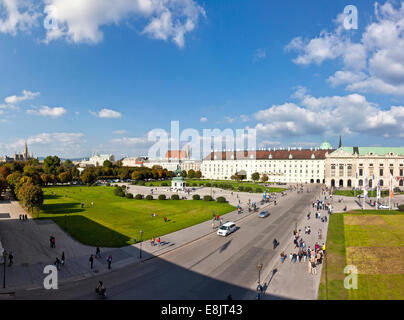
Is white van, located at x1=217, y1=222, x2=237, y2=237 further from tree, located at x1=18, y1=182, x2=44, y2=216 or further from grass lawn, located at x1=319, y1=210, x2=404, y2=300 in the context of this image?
tree, located at x1=18, y1=182, x2=44, y2=216

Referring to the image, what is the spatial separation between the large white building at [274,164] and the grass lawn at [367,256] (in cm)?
7823

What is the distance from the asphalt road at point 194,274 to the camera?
16.0 metres

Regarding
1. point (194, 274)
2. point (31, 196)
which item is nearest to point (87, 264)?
point (194, 274)

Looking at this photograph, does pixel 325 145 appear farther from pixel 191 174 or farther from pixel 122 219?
pixel 122 219

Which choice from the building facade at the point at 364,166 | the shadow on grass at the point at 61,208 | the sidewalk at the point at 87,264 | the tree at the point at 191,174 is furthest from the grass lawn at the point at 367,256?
the tree at the point at 191,174

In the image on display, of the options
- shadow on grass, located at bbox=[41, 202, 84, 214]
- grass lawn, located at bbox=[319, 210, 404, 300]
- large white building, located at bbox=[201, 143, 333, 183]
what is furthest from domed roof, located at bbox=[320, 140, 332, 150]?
shadow on grass, located at bbox=[41, 202, 84, 214]

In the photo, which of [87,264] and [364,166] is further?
[364,166]

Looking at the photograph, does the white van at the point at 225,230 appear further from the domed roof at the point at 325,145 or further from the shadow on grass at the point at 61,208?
the domed roof at the point at 325,145

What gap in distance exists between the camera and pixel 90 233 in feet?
101

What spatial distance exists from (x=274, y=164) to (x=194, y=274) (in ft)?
370

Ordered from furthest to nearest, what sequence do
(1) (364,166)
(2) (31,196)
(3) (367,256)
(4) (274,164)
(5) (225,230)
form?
(4) (274,164)
(1) (364,166)
(2) (31,196)
(5) (225,230)
(3) (367,256)
